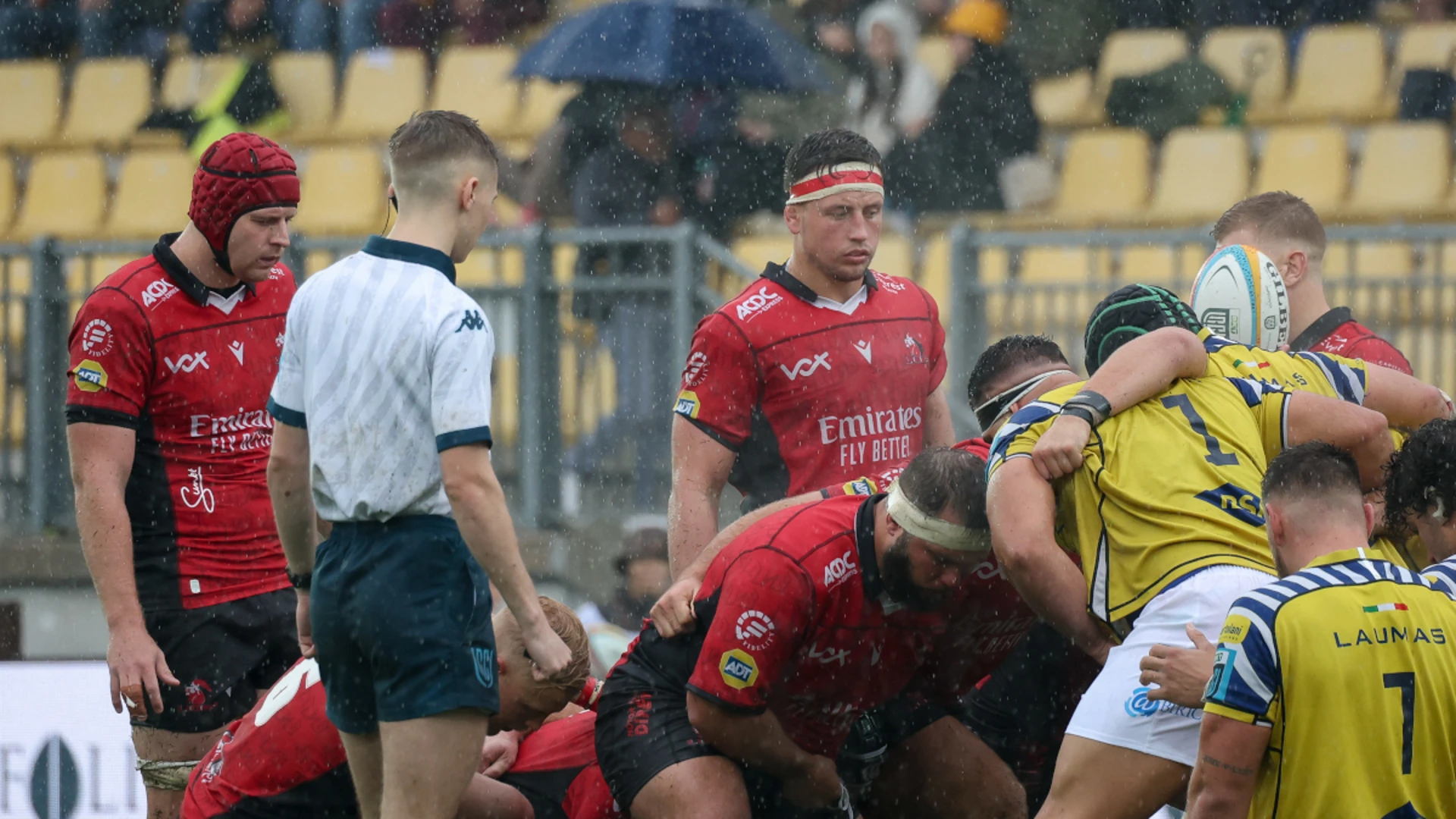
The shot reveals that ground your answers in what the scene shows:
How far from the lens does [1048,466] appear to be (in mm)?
4156

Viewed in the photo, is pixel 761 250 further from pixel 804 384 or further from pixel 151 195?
pixel 804 384

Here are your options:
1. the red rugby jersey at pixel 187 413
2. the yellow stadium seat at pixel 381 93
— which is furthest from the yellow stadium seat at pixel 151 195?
the red rugby jersey at pixel 187 413

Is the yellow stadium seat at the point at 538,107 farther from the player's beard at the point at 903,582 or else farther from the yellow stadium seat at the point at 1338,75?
the player's beard at the point at 903,582

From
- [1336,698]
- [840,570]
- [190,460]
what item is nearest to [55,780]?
[190,460]

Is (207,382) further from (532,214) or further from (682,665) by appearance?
(532,214)

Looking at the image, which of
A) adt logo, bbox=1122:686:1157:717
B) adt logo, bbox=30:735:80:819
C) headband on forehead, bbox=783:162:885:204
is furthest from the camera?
adt logo, bbox=30:735:80:819

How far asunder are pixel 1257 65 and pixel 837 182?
759 cm

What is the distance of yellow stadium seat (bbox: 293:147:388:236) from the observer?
12.5 meters

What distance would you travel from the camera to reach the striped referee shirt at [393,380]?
3891 mm

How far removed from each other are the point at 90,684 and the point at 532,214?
4.31 meters

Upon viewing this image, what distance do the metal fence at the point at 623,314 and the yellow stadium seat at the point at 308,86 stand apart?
14.2ft

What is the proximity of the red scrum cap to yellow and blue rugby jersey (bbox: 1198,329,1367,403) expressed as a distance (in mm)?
2739

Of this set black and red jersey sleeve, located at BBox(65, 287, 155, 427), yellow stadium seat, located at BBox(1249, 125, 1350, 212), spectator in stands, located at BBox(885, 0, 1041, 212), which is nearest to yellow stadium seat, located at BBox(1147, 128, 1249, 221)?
yellow stadium seat, located at BBox(1249, 125, 1350, 212)

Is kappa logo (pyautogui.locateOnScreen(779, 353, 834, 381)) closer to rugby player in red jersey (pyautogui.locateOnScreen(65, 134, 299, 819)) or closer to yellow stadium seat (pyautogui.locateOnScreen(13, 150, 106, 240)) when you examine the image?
rugby player in red jersey (pyautogui.locateOnScreen(65, 134, 299, 819))
